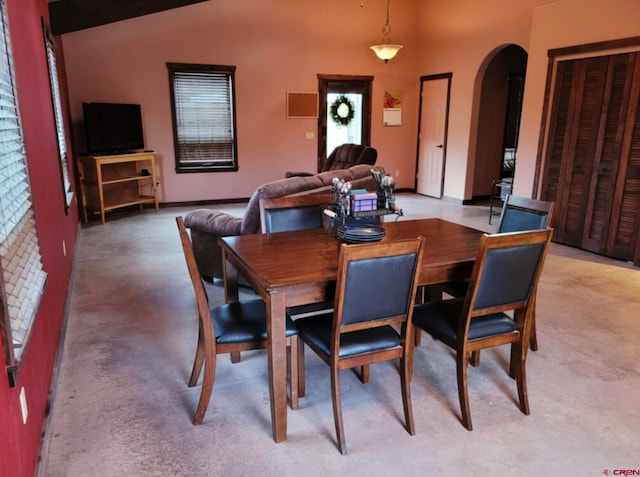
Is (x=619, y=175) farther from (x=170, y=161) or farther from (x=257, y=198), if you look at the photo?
(x=170, y=161)

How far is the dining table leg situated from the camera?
1.94 meters

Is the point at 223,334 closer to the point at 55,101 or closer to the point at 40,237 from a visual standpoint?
the point at 40,237

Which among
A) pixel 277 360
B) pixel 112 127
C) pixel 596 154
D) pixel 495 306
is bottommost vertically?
pixel 277 360

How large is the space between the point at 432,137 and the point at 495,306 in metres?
6.90

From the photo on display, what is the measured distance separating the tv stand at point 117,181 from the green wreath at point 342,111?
3305 mm

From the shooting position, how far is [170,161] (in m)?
7.45

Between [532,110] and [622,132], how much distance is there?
4.01 ft

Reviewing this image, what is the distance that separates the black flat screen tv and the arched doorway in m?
5.32

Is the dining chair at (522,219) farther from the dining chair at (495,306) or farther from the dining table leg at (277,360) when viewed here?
the dining table leg at (277,360)

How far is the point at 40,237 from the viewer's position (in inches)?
99.9

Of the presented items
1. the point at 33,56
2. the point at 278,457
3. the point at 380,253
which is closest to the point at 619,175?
the point at 380,253

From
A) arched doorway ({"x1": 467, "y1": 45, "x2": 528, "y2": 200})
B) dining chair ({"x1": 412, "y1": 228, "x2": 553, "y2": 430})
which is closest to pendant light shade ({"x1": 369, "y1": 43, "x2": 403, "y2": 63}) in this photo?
arched doorway ({"x1": 467, "y1": 45, "x2": 528, "y2": 200})

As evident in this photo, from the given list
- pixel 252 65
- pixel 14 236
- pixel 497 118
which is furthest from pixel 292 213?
pixel 497 118

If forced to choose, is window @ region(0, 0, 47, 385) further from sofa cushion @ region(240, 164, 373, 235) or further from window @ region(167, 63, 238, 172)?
window @ region(167, 63, 238, 172)
